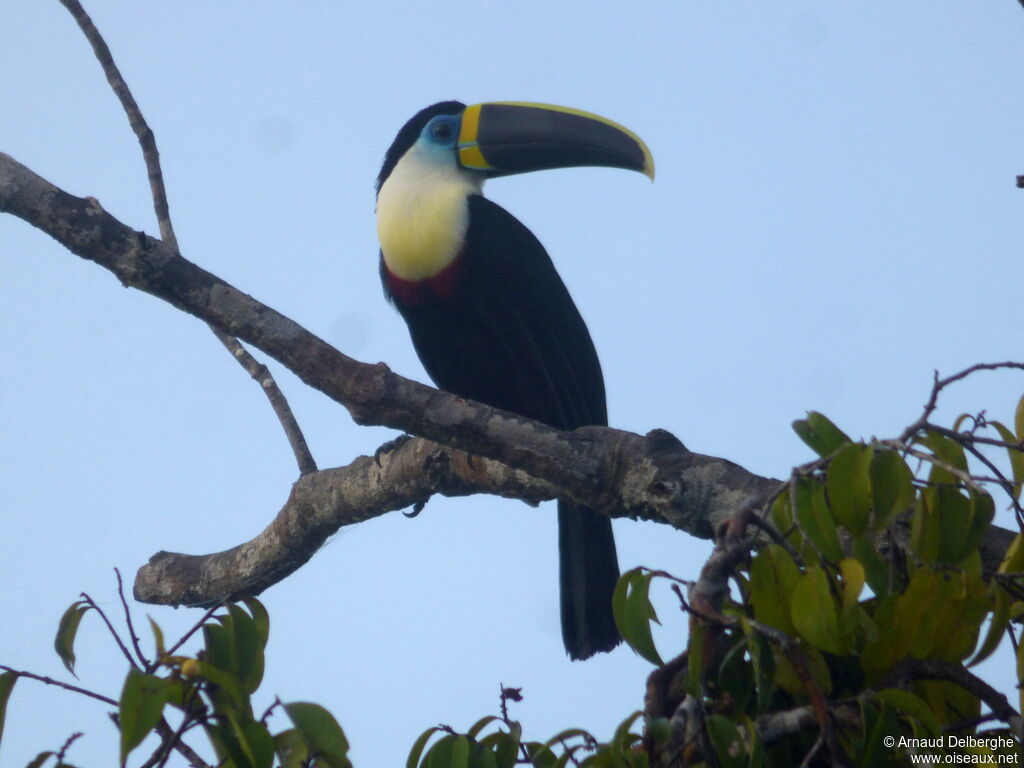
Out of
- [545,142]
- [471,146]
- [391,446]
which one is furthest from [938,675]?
[471,146]

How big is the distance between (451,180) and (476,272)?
785mm

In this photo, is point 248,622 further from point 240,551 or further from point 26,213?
point 240,551

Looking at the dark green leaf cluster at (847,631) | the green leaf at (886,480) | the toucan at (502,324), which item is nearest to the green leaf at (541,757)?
the dark green leaf cluster at (847,631)

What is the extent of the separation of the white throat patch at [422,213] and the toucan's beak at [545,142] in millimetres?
143

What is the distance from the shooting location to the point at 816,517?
5.71ft

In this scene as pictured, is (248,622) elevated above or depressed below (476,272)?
below

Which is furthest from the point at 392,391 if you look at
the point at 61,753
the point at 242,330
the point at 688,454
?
the point at 61,753

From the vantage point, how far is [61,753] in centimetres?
169

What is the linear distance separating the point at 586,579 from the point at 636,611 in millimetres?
2842

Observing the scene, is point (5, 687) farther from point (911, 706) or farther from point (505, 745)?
point (911, 706)

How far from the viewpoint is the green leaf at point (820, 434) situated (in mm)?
1963

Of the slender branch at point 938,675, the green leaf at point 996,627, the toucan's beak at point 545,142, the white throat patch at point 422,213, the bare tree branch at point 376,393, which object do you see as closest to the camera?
the slender branch at point 938,675

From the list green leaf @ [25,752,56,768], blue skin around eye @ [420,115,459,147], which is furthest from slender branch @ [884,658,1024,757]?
blue skin around eye @ [420,115,459,147]

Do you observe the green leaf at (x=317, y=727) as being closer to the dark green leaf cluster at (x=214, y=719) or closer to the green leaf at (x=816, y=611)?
the dark green leaf cluster at (x=214, y=719)
